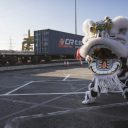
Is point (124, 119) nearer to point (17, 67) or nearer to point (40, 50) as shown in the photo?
point (17, 67)

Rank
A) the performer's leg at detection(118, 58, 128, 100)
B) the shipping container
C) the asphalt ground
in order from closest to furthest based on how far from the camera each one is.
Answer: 1. the asphalt ground
2. the performer's leg at detection(118, 58, 128, 100)
3. the shipping container

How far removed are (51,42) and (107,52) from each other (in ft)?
81.7

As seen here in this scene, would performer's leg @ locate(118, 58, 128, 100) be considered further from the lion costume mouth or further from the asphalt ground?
the lion costume mouth

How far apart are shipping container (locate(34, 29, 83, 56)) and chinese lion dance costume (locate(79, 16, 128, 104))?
24.3 metres

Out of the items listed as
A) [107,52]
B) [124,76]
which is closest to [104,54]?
[107,52]

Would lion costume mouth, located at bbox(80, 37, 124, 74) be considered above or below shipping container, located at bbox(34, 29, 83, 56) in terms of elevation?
below

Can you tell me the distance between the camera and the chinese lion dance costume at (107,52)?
7.07 m

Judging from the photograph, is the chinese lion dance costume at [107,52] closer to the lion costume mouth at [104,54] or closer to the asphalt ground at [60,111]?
the lion costume mouth at [104,54]

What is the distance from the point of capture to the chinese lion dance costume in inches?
278

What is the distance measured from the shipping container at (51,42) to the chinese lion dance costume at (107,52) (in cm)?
2429

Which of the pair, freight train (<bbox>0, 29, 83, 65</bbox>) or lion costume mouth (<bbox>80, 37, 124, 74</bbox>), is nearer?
lion costume mouth (<bbox>80, 37, 124, 74</bbox>)

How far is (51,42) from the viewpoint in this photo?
32094 mm

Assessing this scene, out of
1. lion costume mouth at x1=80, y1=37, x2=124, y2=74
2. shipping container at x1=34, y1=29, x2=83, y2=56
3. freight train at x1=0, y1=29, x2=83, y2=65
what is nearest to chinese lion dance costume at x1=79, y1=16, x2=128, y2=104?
lion costume mouth at x1=80, y1=37, x2=124, y2=74

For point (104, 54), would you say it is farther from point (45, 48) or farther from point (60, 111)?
point (45, 48)
